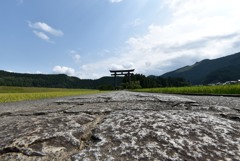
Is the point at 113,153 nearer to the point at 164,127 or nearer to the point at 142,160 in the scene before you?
the point at 142,160

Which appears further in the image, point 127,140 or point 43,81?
point 43,81

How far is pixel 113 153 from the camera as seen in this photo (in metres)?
0.99

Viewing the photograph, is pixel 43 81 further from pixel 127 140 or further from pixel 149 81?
pixel 127 140

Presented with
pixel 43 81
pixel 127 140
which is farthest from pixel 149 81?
pixel 43 81

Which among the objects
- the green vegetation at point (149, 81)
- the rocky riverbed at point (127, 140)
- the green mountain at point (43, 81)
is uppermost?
the green mountain at point (43, 81)

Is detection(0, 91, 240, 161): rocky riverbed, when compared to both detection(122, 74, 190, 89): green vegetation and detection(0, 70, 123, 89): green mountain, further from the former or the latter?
detection(0, 70, 123, 89): green mountain

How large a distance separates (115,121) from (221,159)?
2.59 feet

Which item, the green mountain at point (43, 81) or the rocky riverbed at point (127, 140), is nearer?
the rocky riverbed at point (127, 140)

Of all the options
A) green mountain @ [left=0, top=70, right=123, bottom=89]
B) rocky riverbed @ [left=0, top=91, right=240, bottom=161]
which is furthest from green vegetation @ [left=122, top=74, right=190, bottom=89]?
green mountain @ [left=0, top=70, right=123, bottom=89]

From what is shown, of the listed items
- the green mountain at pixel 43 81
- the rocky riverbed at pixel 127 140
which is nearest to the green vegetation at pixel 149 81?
the rocky riverbed at pixel 127 140

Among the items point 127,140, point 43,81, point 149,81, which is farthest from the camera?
point 43,81

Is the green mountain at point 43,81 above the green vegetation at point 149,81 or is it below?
above

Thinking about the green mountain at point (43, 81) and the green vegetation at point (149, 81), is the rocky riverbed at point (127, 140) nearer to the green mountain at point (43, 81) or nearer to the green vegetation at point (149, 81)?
the green vegetation at point (149, 81)

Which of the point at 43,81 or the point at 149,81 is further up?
the point at 43,81
